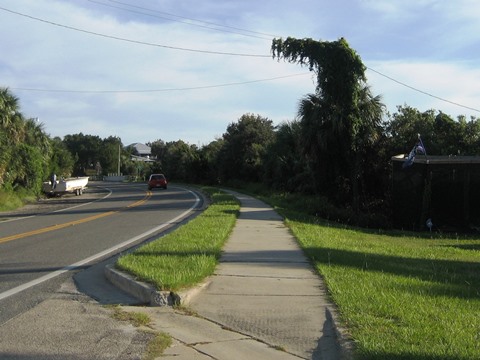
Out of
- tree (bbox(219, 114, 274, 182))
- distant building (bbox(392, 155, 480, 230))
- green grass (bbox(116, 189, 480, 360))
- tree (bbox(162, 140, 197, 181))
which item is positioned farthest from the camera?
tree (bbox(162, 140, 197, 181))

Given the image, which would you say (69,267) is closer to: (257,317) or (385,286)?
(257,317)

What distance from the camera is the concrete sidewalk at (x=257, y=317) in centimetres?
568

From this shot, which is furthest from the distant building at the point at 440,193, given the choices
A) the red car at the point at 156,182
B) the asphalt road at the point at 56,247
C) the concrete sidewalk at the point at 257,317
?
the red car at the point at 156,182

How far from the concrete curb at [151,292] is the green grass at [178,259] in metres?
0.13

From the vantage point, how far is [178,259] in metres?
10.0

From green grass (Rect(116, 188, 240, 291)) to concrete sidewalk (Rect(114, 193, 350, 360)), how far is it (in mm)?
275

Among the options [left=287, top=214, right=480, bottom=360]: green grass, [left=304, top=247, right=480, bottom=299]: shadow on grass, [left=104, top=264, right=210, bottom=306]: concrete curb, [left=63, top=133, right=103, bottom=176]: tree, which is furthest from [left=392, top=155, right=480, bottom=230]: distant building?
[left=63, top=133, right=103, bottom=176]: tree

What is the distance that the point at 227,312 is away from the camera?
716 centimetres

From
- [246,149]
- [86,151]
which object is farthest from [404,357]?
[86,151]

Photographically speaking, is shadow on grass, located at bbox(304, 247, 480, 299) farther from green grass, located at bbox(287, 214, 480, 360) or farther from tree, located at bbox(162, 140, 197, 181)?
tree, located at bbox(162, 140, 197, 181)

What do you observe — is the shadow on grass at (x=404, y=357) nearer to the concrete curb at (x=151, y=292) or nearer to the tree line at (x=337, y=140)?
the concrete curb at (x=151, y=292)

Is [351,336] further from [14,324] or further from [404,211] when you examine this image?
[404,211]

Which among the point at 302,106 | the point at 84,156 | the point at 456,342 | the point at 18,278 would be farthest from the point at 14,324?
the point at 84,156

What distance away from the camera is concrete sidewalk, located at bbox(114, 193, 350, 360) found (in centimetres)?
568
